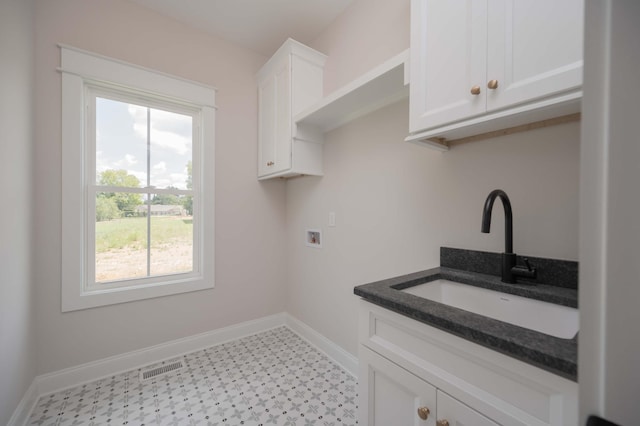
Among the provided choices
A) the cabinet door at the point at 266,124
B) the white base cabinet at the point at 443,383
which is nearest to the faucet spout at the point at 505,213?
the white base cabinet at the point at 443,383

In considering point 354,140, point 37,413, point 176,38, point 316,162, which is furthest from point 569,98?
point 37,413

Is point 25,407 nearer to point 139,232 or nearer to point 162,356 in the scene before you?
point 162,356

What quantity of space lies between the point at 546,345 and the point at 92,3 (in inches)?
119

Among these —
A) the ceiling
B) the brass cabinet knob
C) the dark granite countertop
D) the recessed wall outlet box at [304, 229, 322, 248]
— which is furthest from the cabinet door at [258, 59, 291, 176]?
the brass cabinet knob

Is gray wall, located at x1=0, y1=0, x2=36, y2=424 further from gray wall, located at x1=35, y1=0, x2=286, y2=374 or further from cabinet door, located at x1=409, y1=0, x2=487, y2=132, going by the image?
cabinet door, located at x1=409, y1=0, x2=487, y2=132

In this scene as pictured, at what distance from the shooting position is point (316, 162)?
85.5 inches

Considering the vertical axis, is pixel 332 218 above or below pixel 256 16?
below

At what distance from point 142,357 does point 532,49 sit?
289 centimetres

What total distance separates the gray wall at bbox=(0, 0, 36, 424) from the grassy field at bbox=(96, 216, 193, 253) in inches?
15.7

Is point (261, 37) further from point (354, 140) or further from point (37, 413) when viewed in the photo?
point (37, 413)

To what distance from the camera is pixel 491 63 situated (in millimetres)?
907

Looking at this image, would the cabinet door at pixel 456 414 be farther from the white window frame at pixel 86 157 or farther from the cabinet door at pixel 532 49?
the white window frame at pixel 86 157

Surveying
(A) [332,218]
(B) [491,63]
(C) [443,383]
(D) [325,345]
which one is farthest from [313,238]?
(B) [491,63]

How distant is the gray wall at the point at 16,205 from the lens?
4.09ft
